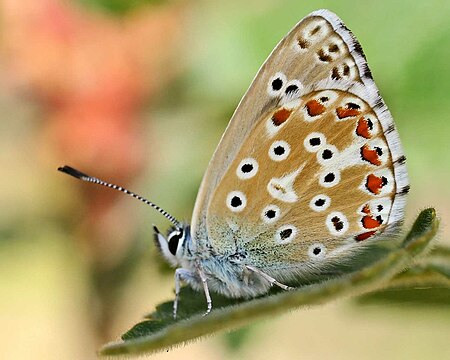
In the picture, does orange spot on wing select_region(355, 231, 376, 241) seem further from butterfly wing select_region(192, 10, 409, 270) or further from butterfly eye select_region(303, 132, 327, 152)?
butterfly eye select_region(303, 132, 327, 152)

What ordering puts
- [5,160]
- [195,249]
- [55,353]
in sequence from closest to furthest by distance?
[195,249]
[5,160]
[55,353]

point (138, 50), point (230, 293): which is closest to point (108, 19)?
point (138, 50)

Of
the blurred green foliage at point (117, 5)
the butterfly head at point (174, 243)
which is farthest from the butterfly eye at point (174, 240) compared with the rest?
the blurred green foliage at point (117, 5)

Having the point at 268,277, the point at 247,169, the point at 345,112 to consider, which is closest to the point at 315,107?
the point at 345,112

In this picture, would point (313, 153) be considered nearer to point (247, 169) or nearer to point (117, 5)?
point (247, 169)

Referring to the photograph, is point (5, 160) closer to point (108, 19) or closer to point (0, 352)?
point (108, 19)

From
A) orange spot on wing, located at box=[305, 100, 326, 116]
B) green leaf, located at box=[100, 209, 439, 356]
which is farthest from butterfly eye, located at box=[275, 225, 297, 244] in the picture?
A: green leaf, located at box=[100, 209, 439, 356]

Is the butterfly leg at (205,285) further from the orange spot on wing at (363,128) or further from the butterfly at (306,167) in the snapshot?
the orange spot on wing at (363,128)
